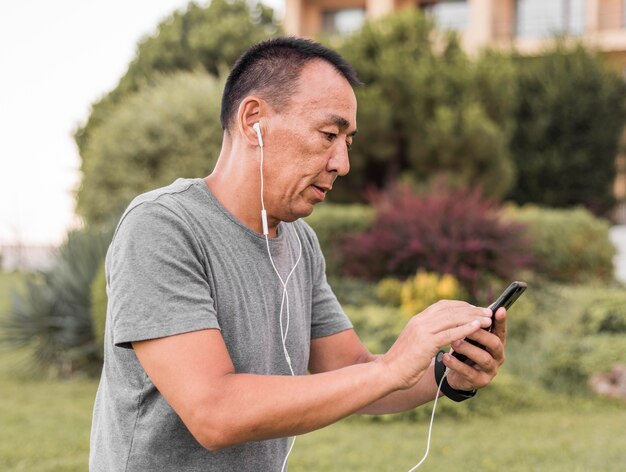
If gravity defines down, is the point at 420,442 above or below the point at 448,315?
below

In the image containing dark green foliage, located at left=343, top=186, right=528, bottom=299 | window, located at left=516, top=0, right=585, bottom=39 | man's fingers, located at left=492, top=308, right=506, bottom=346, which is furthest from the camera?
window, located at left=516, top=0, right=585, bottom=39

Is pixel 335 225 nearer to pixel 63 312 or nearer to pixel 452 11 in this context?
pixel 63 312

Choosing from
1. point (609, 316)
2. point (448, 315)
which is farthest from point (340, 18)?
point (448, 315)

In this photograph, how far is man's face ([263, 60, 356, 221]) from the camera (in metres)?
2.20

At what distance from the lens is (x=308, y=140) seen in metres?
2.21

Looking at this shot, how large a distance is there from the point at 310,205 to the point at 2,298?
18625mm

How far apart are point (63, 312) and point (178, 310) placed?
28.9 ft

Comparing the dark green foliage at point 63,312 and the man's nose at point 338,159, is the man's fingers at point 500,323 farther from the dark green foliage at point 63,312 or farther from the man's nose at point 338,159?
the dark green foliage at point 63,312

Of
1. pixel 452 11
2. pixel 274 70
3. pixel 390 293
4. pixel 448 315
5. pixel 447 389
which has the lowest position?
pixel 390 293

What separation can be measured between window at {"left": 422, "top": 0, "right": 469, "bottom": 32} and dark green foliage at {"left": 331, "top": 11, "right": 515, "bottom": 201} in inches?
454

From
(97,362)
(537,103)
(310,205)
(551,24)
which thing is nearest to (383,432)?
(97,362)

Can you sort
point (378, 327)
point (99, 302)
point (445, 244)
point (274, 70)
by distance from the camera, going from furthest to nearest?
point (445, 244) < point (99, 302) < point (378, 327) < point (274, 70)

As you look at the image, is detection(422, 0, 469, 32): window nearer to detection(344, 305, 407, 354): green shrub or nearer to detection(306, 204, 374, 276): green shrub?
detection(306, 204, 374, 276): green shrub

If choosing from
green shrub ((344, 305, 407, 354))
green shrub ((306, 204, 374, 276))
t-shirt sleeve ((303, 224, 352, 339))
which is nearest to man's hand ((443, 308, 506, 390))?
t-shirt sleeve ((303, 224, 352, 339))
